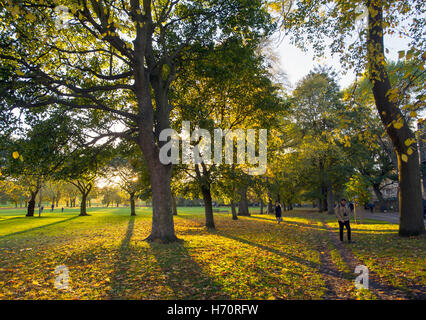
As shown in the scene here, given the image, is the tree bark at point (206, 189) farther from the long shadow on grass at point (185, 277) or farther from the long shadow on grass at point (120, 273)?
the long shadow on grass at point (120, 273)

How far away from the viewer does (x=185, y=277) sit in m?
6.35

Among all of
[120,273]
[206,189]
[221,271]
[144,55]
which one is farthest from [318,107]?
[120,273]

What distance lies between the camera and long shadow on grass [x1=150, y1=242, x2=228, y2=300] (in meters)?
5.17

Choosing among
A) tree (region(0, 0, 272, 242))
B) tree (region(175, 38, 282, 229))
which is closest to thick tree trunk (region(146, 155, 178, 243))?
tree (region(0, 0, 272, 242))

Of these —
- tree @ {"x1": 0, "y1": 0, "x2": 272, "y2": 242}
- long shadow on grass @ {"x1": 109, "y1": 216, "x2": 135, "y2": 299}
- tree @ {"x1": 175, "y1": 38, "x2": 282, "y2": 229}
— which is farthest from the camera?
tree @ {"x1": 175, "y1": 38, "x2": 282, "y2": 229}

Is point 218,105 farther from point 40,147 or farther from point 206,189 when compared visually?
point 40,147

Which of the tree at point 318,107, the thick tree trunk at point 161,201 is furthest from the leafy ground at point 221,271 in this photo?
the tree at point 318,107

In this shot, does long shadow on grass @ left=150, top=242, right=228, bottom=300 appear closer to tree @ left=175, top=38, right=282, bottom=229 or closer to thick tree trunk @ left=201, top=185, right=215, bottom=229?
tree @ left=175, top=38, right=282, bottom=229

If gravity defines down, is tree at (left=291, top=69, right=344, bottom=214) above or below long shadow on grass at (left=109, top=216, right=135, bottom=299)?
above

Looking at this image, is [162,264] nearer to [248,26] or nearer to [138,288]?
[138,288]

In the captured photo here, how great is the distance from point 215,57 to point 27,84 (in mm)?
7871

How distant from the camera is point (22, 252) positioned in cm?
1057
